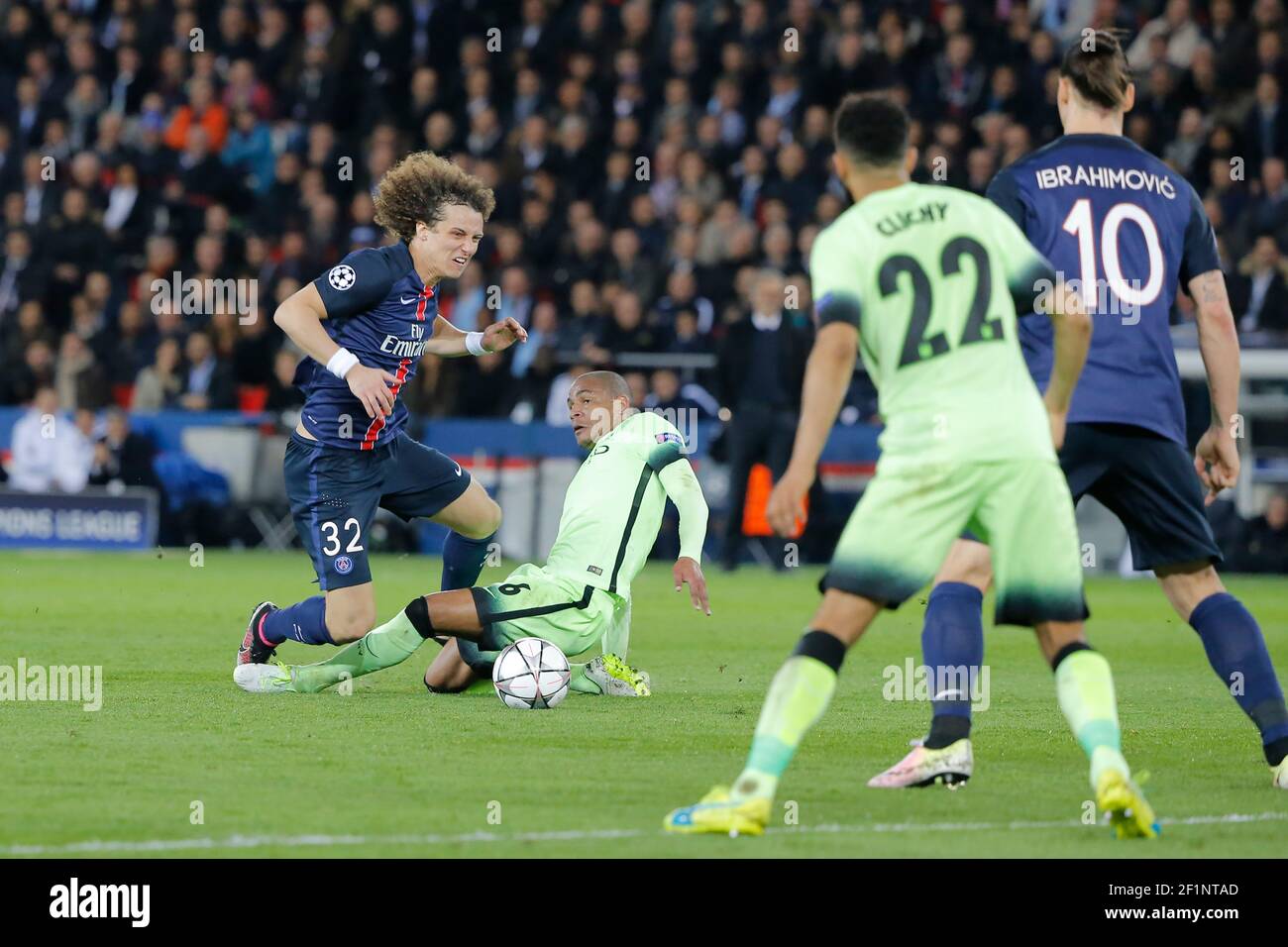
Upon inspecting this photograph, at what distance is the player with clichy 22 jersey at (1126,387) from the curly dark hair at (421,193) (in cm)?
317

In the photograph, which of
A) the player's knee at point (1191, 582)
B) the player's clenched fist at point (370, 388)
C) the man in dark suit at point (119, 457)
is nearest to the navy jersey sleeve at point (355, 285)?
the player's clenched fist at point (370, 388)

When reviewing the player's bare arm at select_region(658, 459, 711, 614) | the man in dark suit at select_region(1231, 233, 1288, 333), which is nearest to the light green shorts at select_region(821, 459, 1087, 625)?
the player's bare arm at select_region(658, 459, 711, 614)

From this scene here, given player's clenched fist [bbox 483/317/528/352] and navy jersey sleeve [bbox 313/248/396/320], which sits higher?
navy jersey sleeve [bbox 313/248/396/320]

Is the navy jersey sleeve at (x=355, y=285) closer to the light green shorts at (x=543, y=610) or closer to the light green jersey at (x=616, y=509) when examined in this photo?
the light green jersey at (x=616, y=509)

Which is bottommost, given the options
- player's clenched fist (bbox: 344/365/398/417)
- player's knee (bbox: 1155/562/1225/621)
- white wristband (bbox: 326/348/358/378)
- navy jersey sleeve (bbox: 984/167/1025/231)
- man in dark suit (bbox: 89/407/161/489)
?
player's knee (bbox: 1155/562/1225/621)

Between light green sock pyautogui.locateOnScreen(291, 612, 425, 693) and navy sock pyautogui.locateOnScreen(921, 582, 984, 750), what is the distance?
2.98m

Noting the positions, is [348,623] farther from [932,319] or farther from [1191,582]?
[932,319]

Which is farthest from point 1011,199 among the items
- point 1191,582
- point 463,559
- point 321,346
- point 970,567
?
point 463,559

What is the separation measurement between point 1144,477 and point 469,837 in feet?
8.26

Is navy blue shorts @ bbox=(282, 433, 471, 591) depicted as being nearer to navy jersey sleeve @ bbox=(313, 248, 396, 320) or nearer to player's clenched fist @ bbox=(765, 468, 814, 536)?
navy jersey sleeve @ bbox=(313, 248, 396, 320)

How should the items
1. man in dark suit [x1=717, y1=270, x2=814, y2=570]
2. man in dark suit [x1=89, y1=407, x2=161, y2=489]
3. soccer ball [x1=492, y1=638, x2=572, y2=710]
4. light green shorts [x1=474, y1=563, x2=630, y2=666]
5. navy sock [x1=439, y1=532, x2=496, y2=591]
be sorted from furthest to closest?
man in dark suit [x1=89, y1=407, x2=161, y2=489] < man in dark suit [x1=717, y1=270, x2=814, y2=570] < navy sock [x1=439, y1=532, x2=496, y2=591] < light green shorts [x1=474, y1=563, x2=630, y2=666] < soccer ball [x1=492, y1=638, x2=572, y2=710]

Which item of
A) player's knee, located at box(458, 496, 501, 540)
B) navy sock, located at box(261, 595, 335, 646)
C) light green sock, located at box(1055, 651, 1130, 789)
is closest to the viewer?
light green sock, located at box(1055, 651, 1130, 789)

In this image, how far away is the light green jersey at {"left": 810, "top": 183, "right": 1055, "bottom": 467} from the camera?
5.85m
